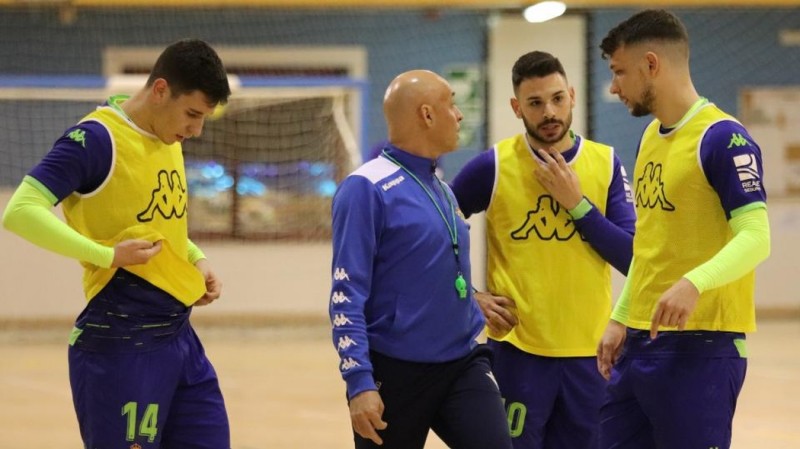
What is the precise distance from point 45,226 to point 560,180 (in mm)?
1816

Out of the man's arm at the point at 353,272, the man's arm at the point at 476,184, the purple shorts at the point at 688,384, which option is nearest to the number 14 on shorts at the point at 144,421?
the man's arm at the point at 353,272

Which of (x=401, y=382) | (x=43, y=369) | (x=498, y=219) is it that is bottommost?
(x=43, y=369)

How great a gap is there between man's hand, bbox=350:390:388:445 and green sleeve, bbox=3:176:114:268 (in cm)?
90

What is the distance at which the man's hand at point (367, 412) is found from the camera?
11.5ft

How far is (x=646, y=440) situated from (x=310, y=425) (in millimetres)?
4242

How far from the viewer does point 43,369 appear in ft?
35.2

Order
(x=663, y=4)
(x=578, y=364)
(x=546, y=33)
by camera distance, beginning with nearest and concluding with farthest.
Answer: (x=578, y=364) → (x=663, y=4) → (x=546, y=33)

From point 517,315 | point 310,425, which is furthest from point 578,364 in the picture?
point 310,425

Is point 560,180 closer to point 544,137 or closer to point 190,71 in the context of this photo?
point 544,137

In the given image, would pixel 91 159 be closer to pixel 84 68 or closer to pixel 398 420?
pixel 398 420

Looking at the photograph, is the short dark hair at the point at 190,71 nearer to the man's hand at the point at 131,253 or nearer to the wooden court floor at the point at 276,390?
the man's hand at the point at 131,253

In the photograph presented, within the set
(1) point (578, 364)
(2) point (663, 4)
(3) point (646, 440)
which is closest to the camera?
(3) point (646, 440)

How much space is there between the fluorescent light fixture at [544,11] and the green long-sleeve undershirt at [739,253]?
344 inches

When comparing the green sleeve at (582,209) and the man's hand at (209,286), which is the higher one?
the green sleeve at (582,209)
